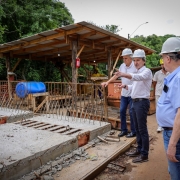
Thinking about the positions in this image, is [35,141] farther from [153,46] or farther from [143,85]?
[153,46]

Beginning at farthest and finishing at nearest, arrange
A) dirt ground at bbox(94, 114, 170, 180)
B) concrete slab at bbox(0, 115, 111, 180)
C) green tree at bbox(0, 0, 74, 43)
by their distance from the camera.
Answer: green tree at bbox(0, 0, 74, 43)
dirt ground at bbox(94, 114, 170, 180)
concrete slab at bbox(0, 115, 111, 180)

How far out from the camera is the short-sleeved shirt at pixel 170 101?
158 cm

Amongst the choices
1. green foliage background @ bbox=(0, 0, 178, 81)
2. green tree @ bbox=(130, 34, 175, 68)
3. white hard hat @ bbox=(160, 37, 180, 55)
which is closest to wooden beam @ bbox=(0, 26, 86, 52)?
green foliage background @ bbox=(0, 0, 178, 81)

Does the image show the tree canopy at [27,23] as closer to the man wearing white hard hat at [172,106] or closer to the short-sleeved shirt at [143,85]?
the short-sleeved shirt at [143,85]


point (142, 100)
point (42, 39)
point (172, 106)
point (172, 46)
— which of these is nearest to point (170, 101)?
point (172, 106)

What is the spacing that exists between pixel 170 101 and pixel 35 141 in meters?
2.85

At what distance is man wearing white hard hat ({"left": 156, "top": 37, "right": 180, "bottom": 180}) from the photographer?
1.57 metres

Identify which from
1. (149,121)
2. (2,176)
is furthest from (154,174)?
(149,121)

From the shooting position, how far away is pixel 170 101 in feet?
5.45

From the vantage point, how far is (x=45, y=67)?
13.5 meters

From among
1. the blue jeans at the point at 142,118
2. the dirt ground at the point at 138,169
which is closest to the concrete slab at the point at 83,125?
the dirt ground at the point at 138,169

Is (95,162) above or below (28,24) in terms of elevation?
below

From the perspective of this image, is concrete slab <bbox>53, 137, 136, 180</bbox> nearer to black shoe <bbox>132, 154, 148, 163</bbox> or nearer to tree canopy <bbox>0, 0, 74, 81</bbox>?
black shoe <bbox>132, 154, 148, 163</bbox>

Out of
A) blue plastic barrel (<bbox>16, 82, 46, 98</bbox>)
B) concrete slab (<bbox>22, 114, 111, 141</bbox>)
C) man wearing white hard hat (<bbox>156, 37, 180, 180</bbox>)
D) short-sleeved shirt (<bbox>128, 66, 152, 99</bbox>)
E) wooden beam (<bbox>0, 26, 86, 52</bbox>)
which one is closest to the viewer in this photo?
man wearing white hard hat (<bbox>156, 37, 180, 180</bbox>)
